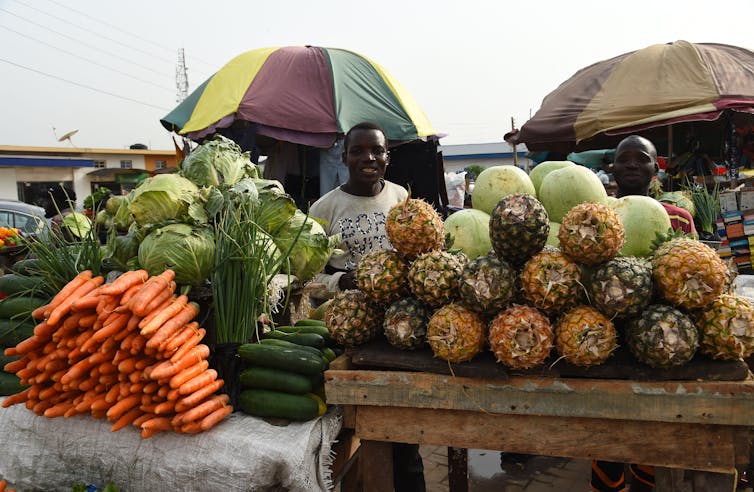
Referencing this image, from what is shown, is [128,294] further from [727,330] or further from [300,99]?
[300,99]

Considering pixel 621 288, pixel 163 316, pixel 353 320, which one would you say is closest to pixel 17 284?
pixel 163 316

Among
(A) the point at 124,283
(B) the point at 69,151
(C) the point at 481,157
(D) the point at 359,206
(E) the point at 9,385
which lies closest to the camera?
(A) the point at 124,283

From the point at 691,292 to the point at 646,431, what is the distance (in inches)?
20.7

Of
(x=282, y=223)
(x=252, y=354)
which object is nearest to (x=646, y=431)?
(x=252, y=354)

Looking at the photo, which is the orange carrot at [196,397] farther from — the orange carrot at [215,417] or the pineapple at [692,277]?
Result: the pineapple at [692,277]

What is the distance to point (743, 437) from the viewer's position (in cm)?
161

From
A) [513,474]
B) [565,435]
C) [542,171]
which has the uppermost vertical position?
[542,171]

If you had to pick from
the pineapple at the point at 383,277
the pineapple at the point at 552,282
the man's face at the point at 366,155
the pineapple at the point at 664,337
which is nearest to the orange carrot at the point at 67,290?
the pineapple at the point at 383,277

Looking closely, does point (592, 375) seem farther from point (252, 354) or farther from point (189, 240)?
point (189, 240)

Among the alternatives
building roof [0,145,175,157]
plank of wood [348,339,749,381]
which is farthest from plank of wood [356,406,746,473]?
building roof [0,145,175,157]

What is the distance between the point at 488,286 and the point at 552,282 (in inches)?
8.6

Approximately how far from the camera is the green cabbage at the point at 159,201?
89.4 inches

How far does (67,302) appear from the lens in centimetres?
194

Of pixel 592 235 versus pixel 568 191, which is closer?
pixel 592 235
